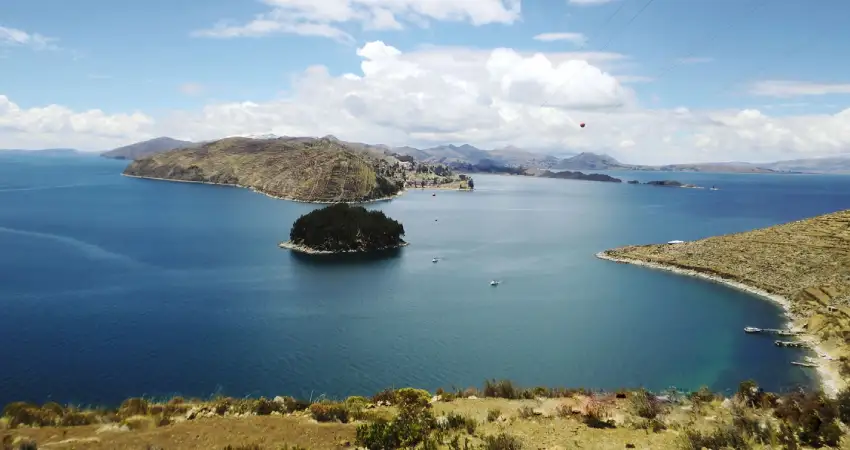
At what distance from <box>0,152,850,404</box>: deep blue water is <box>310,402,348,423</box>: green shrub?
15.4m

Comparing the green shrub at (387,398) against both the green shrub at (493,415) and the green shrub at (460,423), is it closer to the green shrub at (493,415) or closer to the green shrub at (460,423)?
the green shrub at (493,415)

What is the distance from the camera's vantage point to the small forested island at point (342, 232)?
81250 millimetres

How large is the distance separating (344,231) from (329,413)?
66487mm

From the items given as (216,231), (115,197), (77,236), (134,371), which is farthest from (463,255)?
(115,197)

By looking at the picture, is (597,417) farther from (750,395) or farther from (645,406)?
(750,395)

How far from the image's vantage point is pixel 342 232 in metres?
81.8

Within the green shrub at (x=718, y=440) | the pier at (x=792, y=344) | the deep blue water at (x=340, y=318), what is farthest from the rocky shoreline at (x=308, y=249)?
the green shrub at (x=718, y=440)

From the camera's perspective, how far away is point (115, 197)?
152750 mm

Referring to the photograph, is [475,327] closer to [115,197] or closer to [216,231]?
Answer: [216,231]

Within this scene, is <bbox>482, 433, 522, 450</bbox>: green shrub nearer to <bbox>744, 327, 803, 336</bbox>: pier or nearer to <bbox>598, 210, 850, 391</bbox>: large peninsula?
<bbox>598, 210, 850, 391</bbox>: large peninsula

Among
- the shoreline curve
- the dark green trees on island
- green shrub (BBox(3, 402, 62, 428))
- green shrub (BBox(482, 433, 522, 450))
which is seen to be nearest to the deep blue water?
the shoreline curve

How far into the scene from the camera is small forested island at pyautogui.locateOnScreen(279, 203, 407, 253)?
81.2 m

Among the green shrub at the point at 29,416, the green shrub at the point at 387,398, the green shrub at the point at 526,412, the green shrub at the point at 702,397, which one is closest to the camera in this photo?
the green shrub at the point at 29,416

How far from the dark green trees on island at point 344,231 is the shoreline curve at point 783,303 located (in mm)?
32643
